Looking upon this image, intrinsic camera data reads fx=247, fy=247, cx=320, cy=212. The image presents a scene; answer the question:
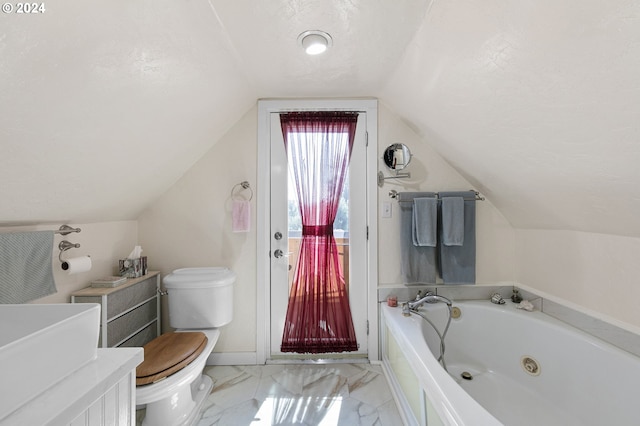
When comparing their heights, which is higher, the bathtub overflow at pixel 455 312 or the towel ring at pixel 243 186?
the towel ring at pixel 243 186

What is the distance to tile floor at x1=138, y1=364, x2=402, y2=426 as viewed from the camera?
143 cm

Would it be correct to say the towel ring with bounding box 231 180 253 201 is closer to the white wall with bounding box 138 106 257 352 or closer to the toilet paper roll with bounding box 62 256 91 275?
the white wall with bounding box 138 106 257 352

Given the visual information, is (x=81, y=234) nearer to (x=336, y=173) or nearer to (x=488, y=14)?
(x=336, y=173)

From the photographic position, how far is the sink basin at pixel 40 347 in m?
0.53

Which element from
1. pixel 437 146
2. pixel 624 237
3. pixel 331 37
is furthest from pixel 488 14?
pixel 624 237

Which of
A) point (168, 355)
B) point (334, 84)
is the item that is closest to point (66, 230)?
point (168, 355)

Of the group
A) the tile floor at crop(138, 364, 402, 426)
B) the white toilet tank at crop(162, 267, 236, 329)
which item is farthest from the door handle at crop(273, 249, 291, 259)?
the tile floor at crop(138, 364, 402, 426)

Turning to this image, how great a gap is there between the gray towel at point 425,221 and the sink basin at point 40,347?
1.75 meters

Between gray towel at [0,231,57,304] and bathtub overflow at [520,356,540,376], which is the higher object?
gray towel at [0,231,57,304]

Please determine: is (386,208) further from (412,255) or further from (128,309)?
(128,309)

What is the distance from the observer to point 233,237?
195cm

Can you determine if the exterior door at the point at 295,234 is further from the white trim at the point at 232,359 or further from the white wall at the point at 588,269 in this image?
the white wall at the point at 588,269

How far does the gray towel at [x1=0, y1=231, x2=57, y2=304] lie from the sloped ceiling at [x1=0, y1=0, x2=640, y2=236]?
114mm

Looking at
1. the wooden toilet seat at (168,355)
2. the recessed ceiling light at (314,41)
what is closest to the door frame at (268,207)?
the wooden toilet seat at (168,355)
